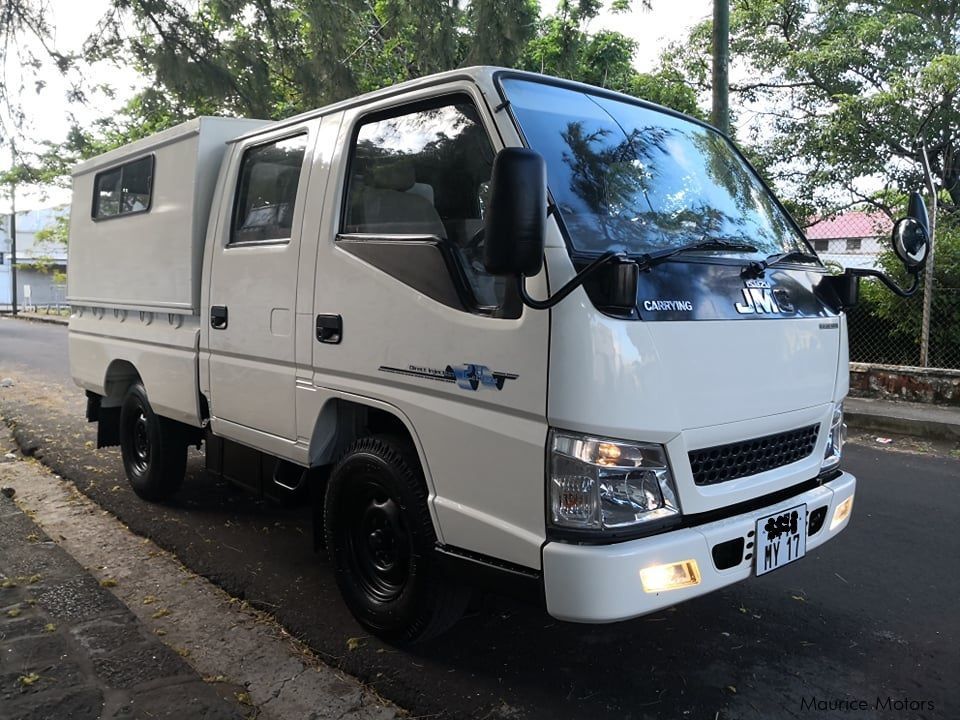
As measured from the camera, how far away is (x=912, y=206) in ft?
12.1

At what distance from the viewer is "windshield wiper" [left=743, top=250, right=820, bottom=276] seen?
9.57 ft

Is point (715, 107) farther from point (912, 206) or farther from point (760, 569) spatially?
point (760, 569)

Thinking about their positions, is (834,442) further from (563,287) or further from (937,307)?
(937,307)

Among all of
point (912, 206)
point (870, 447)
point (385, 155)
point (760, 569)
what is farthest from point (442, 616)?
point (870, 447)

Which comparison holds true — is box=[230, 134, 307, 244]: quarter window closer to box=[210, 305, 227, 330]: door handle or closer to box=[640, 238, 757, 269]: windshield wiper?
box=[210, 305, 227, 330]: door handle

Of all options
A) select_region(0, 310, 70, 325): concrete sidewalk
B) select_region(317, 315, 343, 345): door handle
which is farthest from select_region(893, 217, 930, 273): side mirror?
select_region(0, 310, 70, 325): concrete sidewalk

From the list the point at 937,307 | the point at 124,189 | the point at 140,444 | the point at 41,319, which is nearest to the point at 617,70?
the point at 937,307

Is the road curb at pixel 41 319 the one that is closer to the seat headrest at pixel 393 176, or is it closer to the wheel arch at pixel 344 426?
Result: the wheel arch at pixel 344 426

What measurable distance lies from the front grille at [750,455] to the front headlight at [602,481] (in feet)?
0.68

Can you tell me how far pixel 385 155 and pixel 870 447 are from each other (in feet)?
19.3

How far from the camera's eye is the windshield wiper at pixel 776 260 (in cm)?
292

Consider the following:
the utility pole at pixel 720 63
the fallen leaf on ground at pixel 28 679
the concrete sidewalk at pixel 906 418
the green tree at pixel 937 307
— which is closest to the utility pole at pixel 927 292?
the green tree at pixel 937 307

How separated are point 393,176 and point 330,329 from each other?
707 mm

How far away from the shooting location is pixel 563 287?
2322 mm
